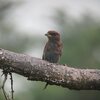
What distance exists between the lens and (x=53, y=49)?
20.4 ft

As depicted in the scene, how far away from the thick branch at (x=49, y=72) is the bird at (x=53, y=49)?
231 millimetres

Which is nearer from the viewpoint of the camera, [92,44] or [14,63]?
[14,63]

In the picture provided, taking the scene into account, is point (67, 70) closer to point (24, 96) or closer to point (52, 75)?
point (52, 75)

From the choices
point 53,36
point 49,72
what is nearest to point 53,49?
point 53,36

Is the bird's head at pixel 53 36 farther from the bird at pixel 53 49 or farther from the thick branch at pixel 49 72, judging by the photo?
the thick branch at pixel 49 72

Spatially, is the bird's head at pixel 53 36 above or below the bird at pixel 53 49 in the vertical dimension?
above

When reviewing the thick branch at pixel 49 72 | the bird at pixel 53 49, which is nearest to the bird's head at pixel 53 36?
the bird at pixel 53 49

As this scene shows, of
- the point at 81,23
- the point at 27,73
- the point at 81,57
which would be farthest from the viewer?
the point at 81,23

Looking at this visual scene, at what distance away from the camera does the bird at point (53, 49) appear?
20.1ft

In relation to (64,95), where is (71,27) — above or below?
above

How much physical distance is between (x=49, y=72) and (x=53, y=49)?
484 mm

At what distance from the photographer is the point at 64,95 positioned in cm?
1443

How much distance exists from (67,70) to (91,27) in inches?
430

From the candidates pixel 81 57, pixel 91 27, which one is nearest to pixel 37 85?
pixel 81 57
